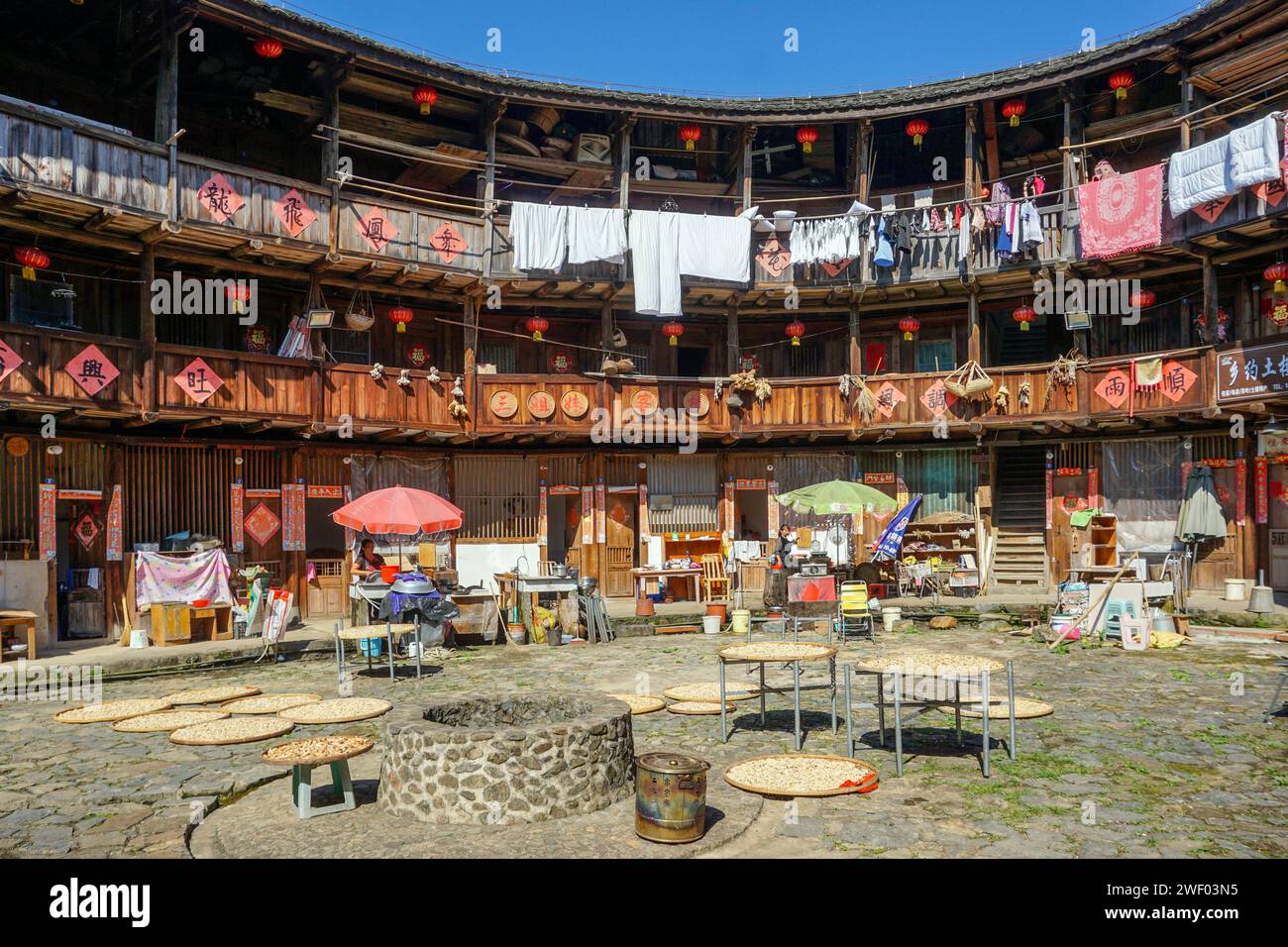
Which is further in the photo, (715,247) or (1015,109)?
(715,247)

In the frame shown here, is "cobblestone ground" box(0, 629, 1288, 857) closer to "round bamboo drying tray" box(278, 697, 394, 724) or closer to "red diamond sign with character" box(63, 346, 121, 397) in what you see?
"round bamboo drying tray" box(278, 697, 394, 724)

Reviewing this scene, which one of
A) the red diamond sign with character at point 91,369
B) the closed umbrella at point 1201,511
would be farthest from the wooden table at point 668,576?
the red diamond sign with character at point 91,369

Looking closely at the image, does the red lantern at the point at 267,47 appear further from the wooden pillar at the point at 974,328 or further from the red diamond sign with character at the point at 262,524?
the wooden pillar at the point at 974,328

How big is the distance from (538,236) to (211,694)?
1346 cm

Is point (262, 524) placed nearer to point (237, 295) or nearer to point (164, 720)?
point (237, 295)

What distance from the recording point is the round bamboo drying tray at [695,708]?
12.4 m

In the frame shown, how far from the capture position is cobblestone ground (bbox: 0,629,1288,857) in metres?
7.66

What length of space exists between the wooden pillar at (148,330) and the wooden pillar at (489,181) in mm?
7076

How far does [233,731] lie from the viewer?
37.4 ft

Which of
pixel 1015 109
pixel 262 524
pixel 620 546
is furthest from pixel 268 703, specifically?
pixel 1015 109

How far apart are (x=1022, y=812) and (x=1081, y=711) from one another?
14.9 feet

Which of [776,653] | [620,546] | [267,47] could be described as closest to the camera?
[776,653]

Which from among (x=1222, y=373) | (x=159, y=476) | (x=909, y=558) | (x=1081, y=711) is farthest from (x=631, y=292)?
(x=1081, y=711)
